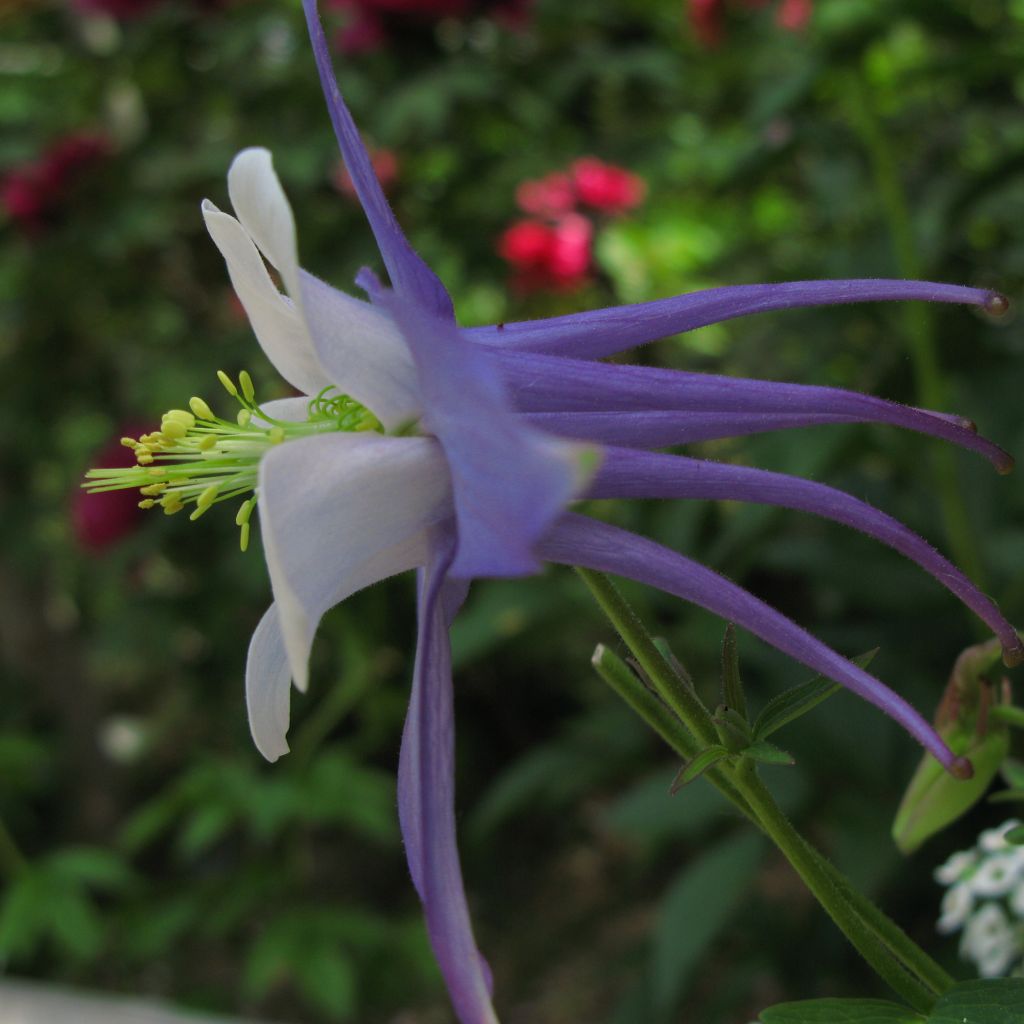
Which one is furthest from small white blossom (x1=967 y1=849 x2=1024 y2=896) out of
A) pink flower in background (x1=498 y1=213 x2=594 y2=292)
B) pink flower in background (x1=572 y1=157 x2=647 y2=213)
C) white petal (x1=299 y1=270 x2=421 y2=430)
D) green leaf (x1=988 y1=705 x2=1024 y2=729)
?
pink flower in background (x1=572 y1=157 x2=647 y2=213)

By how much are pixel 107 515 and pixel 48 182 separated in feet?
1.49

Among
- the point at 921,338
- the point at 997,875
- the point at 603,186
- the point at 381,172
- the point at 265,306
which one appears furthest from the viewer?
the point at 603,186

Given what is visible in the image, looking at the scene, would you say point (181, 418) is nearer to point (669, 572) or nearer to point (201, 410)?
point (201, 410)

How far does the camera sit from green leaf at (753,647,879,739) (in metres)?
0.39

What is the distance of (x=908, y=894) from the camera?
1350 mm

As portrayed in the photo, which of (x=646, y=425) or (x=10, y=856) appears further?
(x=10, y=856)

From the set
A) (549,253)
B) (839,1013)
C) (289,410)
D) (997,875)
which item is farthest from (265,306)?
(549,253)

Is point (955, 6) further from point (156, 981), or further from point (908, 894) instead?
point (156, 981)

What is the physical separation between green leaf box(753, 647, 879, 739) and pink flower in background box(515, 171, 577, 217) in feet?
4.84

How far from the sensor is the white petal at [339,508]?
37 cm

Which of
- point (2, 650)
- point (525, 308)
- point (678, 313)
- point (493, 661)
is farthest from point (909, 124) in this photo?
point (2, 650)

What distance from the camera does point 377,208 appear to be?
420 millimetres

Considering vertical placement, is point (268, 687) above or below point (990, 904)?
above

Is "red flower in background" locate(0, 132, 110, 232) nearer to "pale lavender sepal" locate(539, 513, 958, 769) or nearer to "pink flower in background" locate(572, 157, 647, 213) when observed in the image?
"pink flower in background" locate(572, 157, 647, 213)
